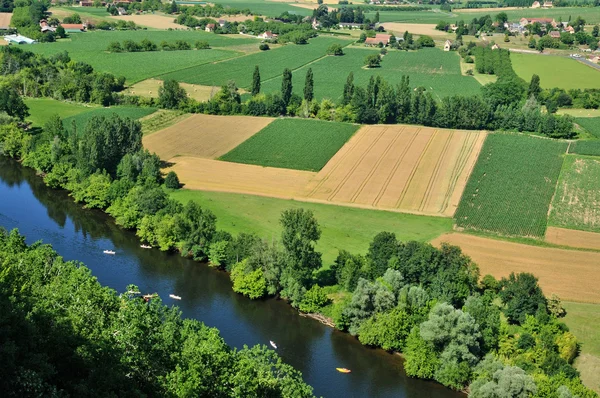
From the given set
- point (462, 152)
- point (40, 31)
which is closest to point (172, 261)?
point (462, 152)

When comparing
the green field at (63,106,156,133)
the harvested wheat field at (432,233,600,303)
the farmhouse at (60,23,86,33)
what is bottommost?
the harvested wheat field at (432,233,600,303)

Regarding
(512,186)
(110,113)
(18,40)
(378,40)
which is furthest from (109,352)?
(378,40)

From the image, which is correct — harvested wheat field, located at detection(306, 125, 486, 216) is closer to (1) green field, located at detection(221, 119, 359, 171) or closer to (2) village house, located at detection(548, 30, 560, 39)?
(1) green field, located at detection(221, 119, 359, 171)

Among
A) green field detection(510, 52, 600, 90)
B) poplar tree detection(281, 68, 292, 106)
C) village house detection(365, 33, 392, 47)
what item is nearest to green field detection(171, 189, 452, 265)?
poplar tree detection(281, 68, 292, 106)

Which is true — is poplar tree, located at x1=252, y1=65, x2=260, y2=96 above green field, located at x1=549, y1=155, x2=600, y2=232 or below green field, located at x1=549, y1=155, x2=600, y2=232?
above

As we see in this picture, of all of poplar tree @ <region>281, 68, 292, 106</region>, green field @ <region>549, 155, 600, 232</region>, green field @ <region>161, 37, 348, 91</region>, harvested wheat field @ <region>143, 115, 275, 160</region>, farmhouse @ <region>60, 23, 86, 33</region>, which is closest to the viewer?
green field @ <region>549, 155, 600, 232</region>

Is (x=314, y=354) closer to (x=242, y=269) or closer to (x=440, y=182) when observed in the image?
(x=242, y=269)

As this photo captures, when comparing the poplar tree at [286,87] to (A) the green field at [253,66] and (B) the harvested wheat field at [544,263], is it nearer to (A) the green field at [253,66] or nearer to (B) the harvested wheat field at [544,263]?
(A) the green field at [253,66]
